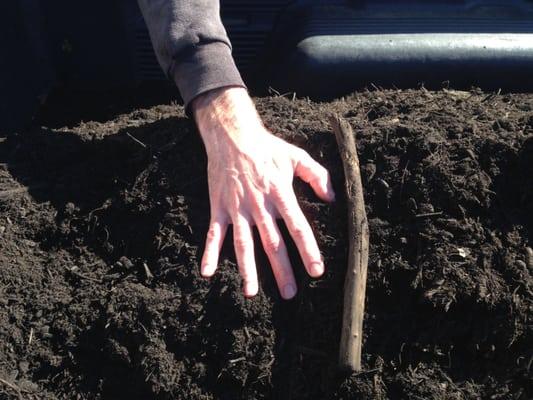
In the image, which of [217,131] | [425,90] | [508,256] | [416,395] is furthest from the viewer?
[425,90]

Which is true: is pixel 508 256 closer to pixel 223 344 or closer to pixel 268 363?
pixel 268 363

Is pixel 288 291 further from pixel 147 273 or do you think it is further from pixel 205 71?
pixel 205 71

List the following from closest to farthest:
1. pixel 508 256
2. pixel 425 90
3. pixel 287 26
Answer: pixel 508 256
pixel 425 90
pixel 287 26

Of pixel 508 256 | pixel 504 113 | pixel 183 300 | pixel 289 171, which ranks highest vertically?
pixel 504 113

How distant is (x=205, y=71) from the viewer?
189 cm

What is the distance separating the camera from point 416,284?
1663 millimetres

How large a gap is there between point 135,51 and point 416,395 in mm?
2048

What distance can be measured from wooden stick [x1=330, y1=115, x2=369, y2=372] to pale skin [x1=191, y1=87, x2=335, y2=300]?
8 cm

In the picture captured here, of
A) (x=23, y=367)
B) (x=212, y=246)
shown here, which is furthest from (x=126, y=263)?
(x=23, y=367)

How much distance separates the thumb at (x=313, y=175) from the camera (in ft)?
5.74

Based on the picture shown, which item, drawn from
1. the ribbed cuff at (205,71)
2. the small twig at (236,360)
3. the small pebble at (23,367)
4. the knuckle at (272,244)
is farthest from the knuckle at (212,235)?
the small pebble at (23,367)

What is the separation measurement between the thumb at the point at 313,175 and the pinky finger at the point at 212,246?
0.30 m

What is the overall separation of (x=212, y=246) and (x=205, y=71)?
0.64 metres

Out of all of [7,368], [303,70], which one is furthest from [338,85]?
[7,368]
